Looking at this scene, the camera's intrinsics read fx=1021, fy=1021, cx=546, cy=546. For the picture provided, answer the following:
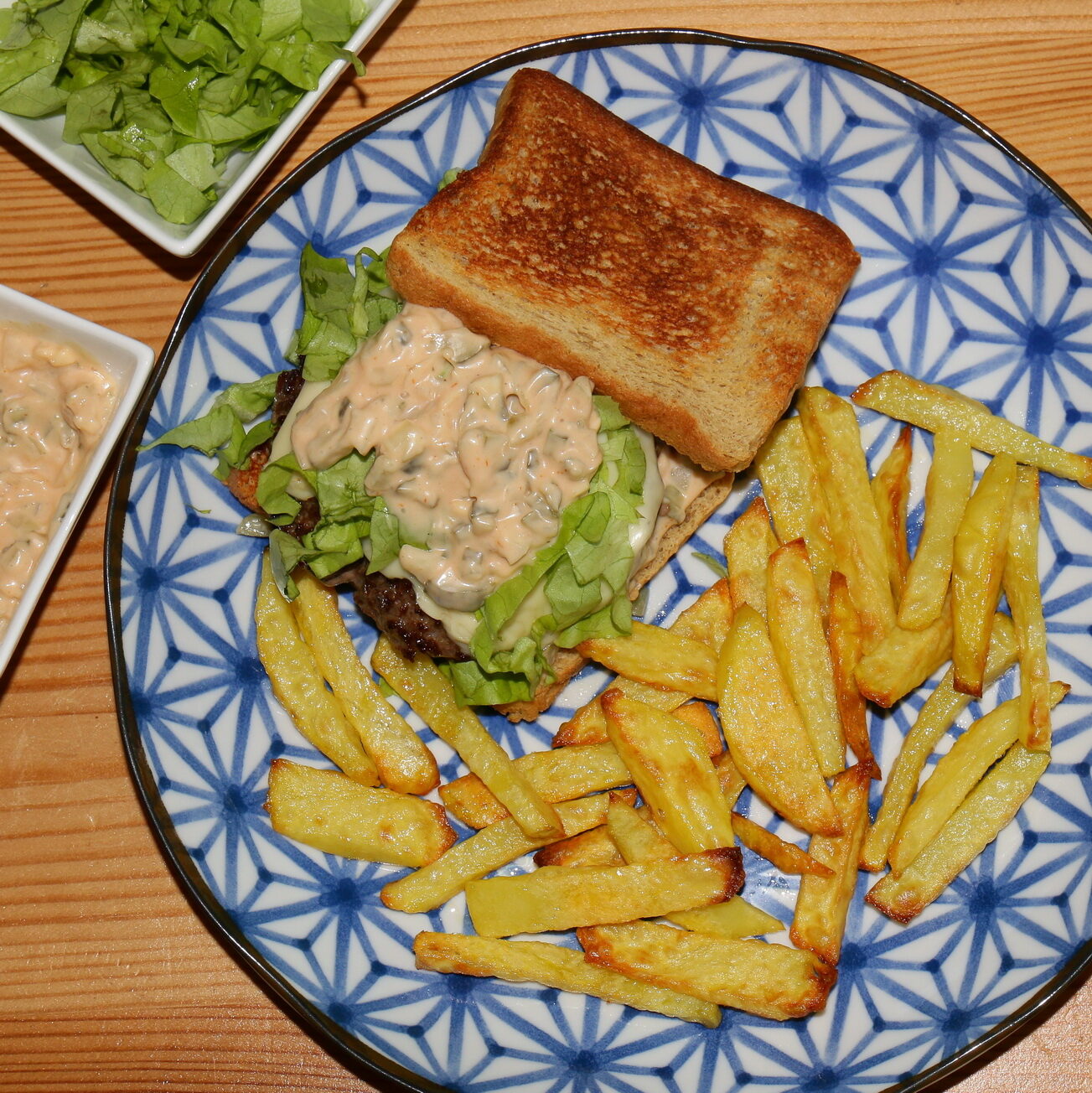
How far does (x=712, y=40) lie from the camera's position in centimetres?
292

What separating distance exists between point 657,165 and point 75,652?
2204 mm

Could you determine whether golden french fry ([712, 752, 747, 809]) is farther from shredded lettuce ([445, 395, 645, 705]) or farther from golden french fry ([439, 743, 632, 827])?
shredded lettuce ([445, 395, 645, 705])

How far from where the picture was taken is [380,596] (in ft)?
8.53

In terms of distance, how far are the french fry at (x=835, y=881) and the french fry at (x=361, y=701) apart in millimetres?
983

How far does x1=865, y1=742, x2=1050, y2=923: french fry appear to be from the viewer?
249 cm

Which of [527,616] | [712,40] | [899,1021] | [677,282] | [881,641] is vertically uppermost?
[712,40]

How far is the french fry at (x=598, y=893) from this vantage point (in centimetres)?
234

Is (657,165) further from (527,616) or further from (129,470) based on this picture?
(129,470)

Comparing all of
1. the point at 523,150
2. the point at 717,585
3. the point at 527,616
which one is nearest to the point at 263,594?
the point at 527,616

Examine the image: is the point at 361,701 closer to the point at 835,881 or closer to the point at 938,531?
the point at 835,881

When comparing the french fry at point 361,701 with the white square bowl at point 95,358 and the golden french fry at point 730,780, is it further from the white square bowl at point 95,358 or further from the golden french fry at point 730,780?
the golden french fry at point 730,780

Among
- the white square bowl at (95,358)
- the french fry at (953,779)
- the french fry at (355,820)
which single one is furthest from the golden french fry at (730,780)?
the white square bowl at (95,358)

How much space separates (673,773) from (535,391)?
0.98 m

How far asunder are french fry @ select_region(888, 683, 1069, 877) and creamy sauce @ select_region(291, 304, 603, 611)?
3.69 feet
